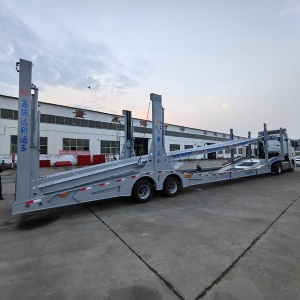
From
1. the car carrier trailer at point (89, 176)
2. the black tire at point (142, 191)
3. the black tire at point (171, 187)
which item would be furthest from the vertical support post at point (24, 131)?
the black tire at point (171, 187)

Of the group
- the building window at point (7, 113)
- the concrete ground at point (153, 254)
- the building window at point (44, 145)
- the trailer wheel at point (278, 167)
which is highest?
the building window at point (7, 113)

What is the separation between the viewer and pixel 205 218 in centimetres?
479

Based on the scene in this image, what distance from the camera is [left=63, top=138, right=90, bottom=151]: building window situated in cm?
2539

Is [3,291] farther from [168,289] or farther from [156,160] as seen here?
[156,160]

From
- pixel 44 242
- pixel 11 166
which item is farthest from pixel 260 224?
pixel 11 166

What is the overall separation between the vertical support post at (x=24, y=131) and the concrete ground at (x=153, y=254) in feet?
3.47

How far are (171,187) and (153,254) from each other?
13.4 ft

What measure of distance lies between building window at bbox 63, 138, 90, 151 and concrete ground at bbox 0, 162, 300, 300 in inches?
842

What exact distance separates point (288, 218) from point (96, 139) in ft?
86.5

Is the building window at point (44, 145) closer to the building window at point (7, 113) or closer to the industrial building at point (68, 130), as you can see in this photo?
the industrial building at point (68, 130)

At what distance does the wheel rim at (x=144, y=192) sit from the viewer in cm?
635

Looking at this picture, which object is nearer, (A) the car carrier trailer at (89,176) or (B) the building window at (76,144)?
(A) the car carrier trailer at (89,176)

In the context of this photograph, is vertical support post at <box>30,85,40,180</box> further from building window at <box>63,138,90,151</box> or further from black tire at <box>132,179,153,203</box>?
building window at <box>63,138,90,151</box>

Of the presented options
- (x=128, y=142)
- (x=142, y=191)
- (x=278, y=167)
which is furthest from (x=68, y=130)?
(x=278, y=167)
